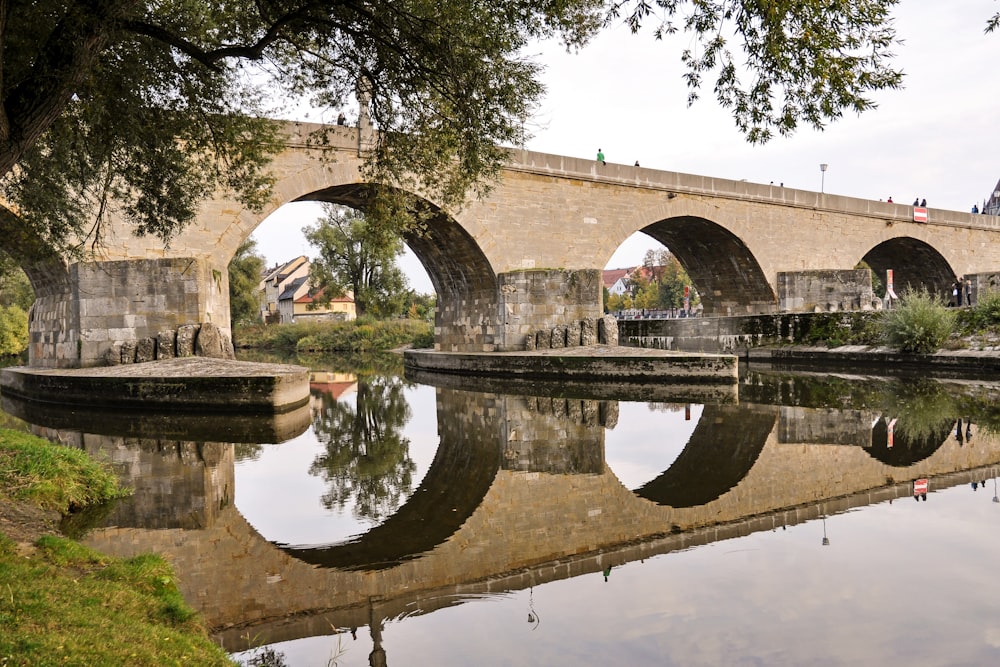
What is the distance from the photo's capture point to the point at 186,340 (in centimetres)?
1239

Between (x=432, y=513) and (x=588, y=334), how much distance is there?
1144 centimetres

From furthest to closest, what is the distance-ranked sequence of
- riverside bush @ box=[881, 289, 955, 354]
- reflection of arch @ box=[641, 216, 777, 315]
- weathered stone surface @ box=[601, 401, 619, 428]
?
1. reflection of arch @ box=[641, 216, 777, 315]
2. riverside bush @ box=[881, 289, 955, 354]
3. weathered stone surface @ box=[601, 401, 619, 428]

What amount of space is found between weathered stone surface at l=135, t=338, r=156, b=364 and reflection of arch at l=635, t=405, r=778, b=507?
29.0 feet

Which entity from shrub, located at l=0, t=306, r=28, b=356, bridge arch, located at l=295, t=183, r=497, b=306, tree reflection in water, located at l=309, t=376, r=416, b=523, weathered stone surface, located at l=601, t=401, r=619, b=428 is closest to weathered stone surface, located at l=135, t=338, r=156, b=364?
tree reflection in water, located at l=309, t=376, r=416, b=523

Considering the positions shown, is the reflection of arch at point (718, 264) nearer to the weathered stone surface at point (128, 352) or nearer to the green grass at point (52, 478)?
the weathered stone surface at point (128, 352)

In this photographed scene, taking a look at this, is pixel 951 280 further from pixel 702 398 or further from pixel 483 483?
pixel 483 483

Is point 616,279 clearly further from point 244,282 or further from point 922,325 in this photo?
point 922,325

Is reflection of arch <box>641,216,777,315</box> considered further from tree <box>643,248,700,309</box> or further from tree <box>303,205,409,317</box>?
tree <box>643,248,700,309</box>

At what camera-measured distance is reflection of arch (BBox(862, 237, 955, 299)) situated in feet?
95.6

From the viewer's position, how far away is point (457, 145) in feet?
22.2

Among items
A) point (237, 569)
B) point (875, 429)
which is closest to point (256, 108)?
point (237, 569)

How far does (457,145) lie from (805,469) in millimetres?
4035

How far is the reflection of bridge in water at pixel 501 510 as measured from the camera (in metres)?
3.71

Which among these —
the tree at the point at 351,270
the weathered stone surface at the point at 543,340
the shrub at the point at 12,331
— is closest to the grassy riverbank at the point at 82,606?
the weathered stone surface at the point at 543,340
